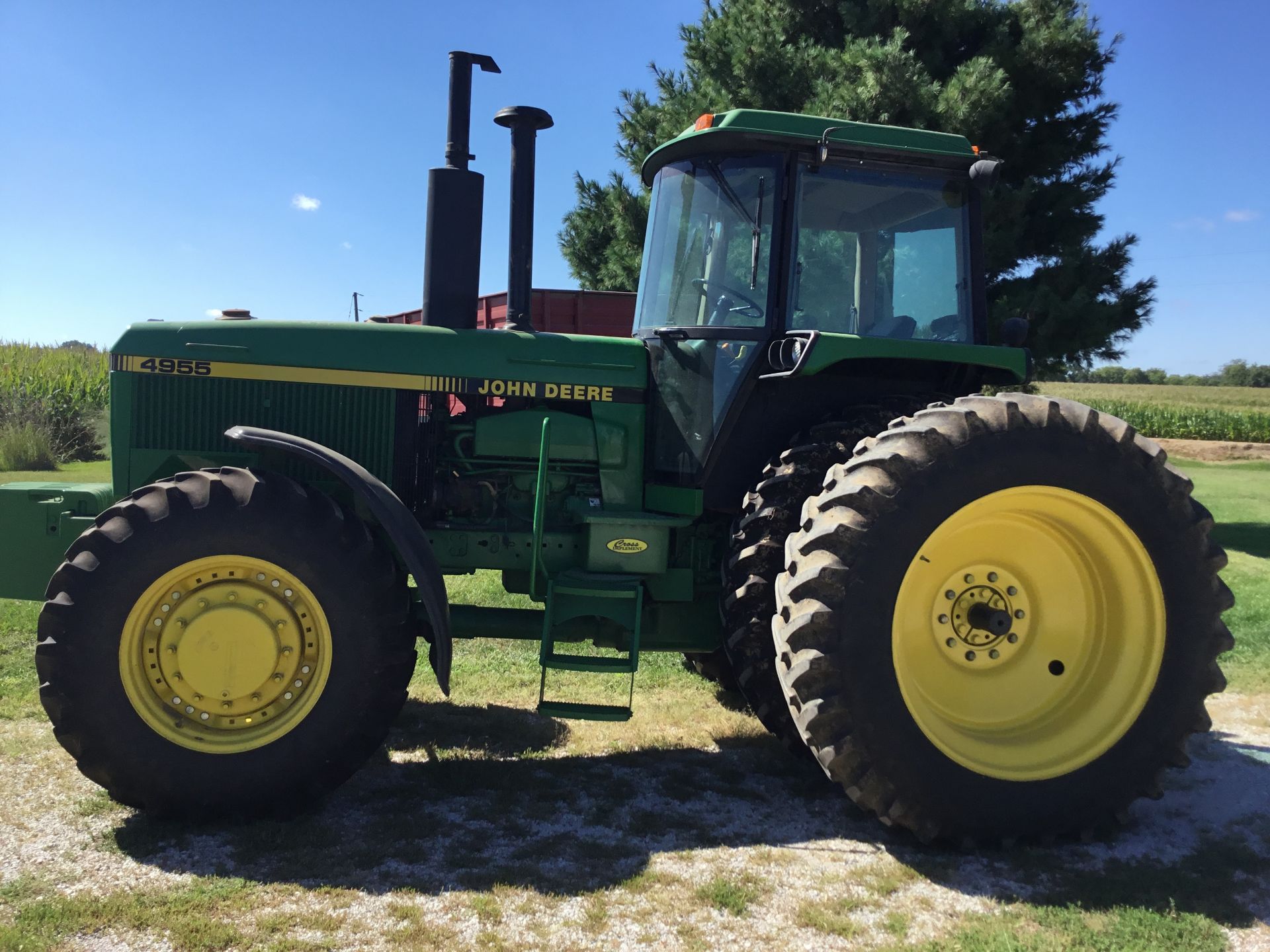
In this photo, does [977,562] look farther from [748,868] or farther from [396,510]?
[396,510]

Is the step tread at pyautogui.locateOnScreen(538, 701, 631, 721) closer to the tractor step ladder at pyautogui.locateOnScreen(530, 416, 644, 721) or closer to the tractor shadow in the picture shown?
the tractor step ladder at pyautogui.locateOnScreen(530, 416, 644, 721)

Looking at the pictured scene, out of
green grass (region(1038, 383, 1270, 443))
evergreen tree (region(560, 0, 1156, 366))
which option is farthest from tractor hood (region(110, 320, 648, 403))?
green grass (region(1038, 383, 1270, 443))

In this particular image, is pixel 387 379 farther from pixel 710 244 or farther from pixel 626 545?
pixel 710 244

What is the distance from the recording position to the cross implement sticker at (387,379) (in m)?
3.95

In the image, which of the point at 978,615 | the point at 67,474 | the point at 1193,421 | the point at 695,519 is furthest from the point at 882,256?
the point at 1193,421

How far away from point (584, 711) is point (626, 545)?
0.76m

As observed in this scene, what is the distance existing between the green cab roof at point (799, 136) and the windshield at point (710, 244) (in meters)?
0.09

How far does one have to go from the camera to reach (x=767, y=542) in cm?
352

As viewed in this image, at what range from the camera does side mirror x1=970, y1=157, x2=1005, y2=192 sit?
380cm

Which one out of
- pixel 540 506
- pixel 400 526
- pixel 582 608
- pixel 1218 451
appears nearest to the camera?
pixel 400 526

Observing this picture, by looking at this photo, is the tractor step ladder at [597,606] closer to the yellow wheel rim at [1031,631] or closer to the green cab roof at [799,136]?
the yellow wheel rim at [1031,631]

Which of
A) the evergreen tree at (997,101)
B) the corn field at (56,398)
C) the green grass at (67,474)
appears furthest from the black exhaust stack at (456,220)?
the corn field at (56,398)

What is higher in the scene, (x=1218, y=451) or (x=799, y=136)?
(x=799, y=136)

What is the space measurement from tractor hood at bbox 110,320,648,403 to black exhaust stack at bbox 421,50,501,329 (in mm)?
128
